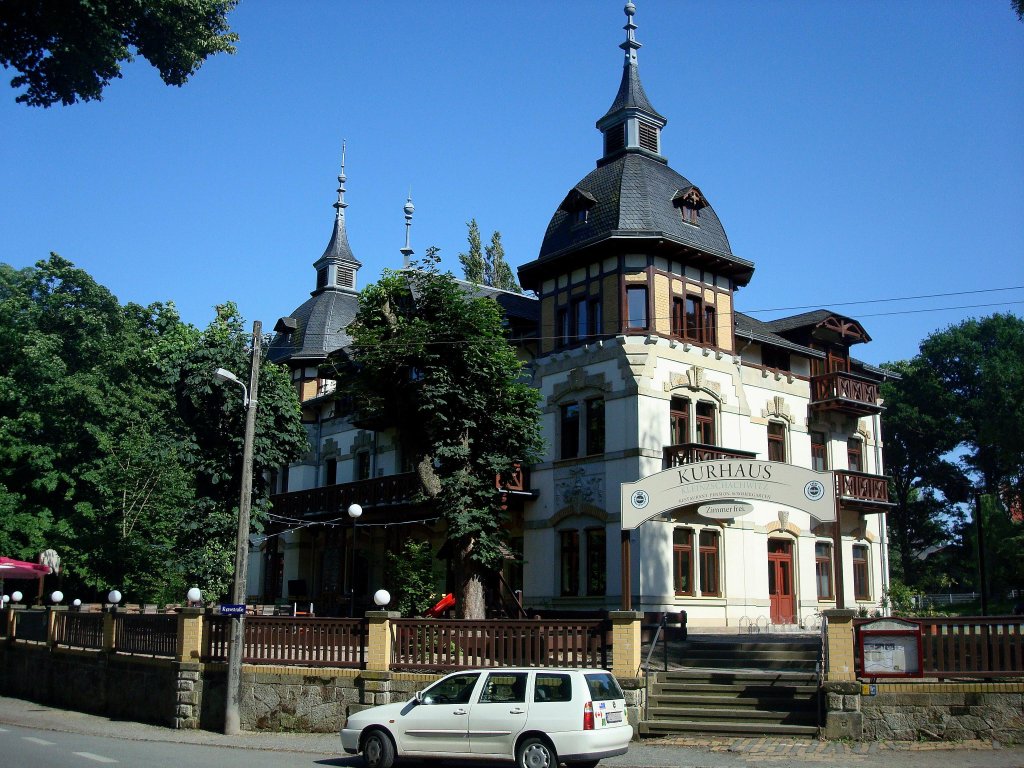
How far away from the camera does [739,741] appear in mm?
15680

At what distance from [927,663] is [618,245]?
16102mm

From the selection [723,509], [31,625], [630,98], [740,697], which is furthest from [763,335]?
[31,625]

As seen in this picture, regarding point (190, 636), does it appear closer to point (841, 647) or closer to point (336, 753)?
point (336, 753)

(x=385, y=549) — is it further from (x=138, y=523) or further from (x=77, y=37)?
(x=77, y=37)

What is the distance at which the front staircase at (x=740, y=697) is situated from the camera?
16234mm

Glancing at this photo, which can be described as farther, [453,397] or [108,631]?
[453,397]

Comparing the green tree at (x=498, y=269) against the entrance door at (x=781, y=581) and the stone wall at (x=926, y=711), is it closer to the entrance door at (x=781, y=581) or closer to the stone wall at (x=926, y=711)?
the entrance door at (x=781, y=581)

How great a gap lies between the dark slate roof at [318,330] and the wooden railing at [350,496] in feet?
22.7

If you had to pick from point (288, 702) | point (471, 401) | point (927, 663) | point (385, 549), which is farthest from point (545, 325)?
point (927, 663)

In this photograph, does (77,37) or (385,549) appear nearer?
(77,37)

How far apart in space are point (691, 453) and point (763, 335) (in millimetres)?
6566

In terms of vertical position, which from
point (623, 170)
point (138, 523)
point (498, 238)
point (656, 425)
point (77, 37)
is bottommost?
point (138, 523)

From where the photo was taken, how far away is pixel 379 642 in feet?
60.2

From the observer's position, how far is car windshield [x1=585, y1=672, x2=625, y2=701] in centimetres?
1332
